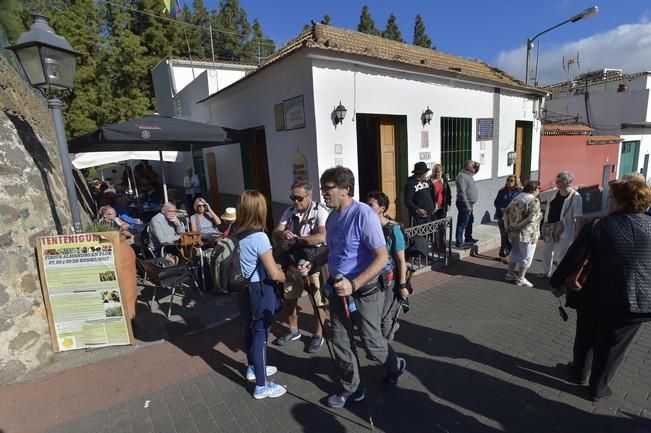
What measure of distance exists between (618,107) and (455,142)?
13.1 m

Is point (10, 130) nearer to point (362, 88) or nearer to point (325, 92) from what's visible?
point (325, 92)

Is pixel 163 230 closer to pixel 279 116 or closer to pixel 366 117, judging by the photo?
pixel 279 116

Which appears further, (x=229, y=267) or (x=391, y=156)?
(x=391, y=156)

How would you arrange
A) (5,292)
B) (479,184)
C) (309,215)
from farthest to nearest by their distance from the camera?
(479,184) < (309,215) < (5,292)

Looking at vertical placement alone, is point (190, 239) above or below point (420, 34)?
below

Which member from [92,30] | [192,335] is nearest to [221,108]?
[192,335]

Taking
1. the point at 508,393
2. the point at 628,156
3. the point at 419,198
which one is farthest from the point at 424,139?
the point at 628,156

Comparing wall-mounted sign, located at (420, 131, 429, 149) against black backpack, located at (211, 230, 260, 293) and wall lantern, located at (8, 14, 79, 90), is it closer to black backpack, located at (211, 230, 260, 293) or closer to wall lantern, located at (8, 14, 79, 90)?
black backpack, located at (211, 230, 260, 293)

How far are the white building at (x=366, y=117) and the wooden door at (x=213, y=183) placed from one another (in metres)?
0.09

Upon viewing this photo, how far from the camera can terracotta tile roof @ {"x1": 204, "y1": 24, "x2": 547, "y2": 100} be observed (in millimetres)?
6082

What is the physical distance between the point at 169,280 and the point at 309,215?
2.09 m

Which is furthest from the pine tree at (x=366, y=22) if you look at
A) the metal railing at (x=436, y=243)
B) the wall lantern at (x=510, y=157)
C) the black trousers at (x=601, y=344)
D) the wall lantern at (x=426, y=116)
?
the black trousers at (x=601, y=344)

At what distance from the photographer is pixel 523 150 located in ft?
34.1

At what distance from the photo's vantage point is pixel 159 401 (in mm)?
2818
